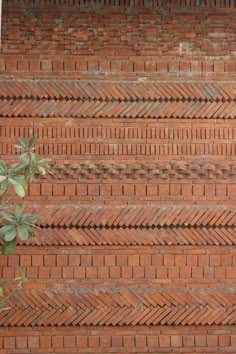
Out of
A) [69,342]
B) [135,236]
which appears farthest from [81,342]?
[135,236]

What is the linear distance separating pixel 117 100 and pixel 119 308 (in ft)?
8.29

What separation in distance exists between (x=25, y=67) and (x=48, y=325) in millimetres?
3136

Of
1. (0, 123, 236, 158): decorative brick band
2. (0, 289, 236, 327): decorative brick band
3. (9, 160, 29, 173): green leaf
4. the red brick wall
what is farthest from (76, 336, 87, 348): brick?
(9, 160, 29, 173): green leaf

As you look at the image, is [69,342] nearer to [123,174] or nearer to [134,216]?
[134,216]

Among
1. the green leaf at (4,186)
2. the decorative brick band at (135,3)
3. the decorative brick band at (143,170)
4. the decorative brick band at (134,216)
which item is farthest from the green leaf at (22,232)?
the decorative brick band at (135,3)

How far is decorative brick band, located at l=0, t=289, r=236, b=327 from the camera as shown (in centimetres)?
796

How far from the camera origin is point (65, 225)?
808 cm

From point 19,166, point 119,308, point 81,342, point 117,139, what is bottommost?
point 81,342

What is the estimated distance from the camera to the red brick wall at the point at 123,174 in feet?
26.3

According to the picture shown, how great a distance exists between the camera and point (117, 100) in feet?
27.0

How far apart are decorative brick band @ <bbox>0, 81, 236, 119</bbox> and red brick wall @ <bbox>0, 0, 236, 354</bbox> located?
1 cm

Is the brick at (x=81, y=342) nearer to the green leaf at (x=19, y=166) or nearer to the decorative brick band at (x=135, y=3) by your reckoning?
the green leaf at (x=19, y=166)

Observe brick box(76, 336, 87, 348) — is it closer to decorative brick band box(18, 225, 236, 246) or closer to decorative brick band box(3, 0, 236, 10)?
decorative brick band box(18, 225, 236, 246)

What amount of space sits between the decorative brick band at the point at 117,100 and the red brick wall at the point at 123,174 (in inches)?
0.5
